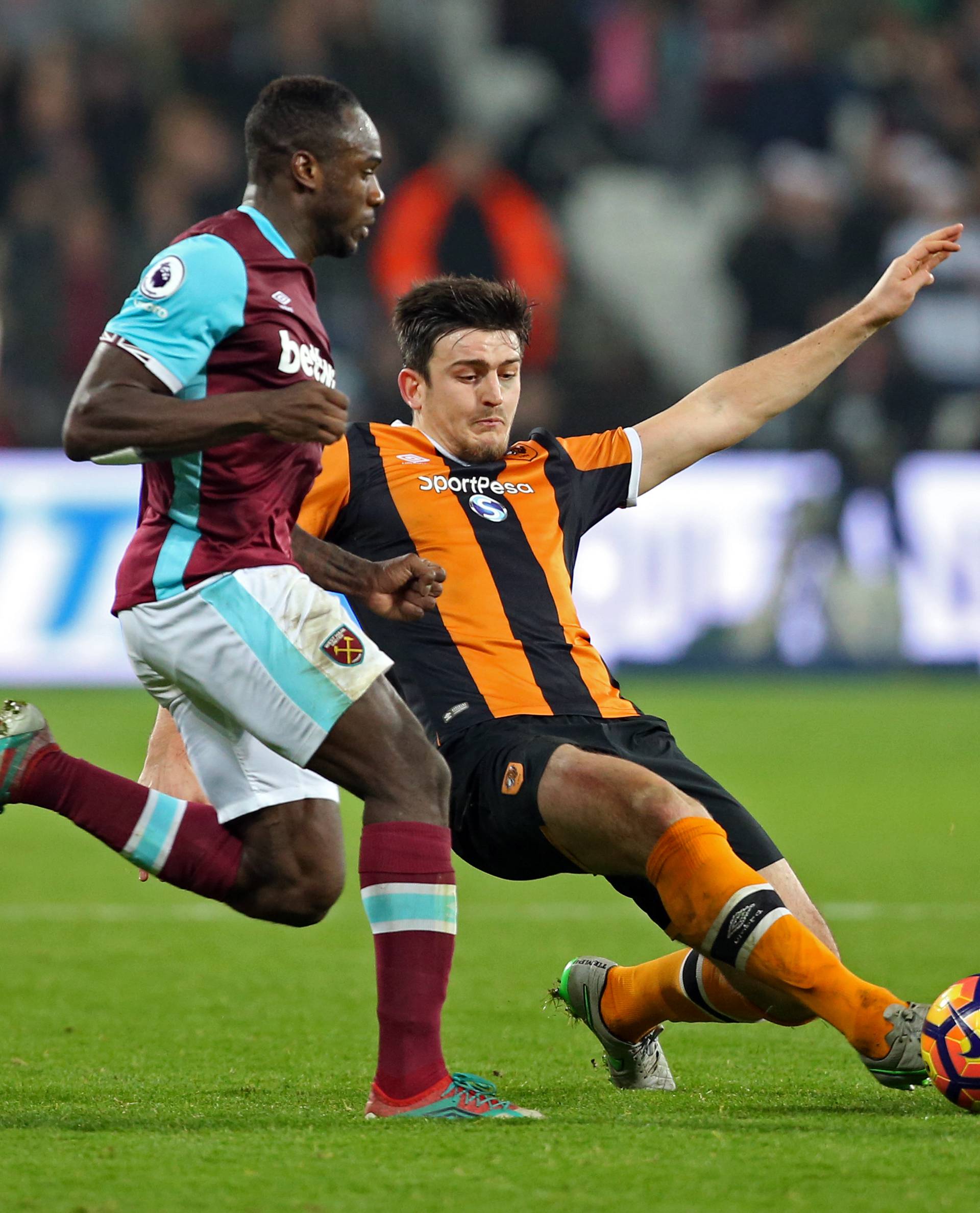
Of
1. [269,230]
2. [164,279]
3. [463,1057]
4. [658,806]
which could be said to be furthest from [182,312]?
[463,1057]

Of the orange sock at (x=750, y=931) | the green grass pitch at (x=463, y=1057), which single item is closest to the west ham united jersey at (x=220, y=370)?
the orange sock at (x=750, y=931)

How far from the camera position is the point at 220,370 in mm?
3775

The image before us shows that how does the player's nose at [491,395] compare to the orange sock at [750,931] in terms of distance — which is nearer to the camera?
the orange sock at [750,931]

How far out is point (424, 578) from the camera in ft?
12.9

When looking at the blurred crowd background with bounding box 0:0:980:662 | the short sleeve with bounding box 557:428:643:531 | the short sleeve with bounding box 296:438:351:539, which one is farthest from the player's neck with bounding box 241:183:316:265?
the blurred crowd background with bounding box 0:0:980:662

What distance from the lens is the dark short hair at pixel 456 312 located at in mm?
4625

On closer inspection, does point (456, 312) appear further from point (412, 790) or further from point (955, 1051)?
point (955, 1051)

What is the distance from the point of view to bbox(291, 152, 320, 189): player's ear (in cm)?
395

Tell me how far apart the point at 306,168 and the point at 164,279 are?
0.49 metres

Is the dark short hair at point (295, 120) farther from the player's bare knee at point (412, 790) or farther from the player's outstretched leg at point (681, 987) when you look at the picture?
the player's outstretched leg at point (681, 987)

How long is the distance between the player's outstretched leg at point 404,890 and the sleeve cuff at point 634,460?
128cm

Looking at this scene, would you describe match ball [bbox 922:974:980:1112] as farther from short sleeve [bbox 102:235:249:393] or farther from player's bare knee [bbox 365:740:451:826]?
short sleeve [bbox 102:235:249:393]

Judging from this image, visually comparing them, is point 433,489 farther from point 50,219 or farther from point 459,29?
point 459,29

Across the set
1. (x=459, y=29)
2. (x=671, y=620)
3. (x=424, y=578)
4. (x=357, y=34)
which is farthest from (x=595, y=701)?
(x=459, y=29)
